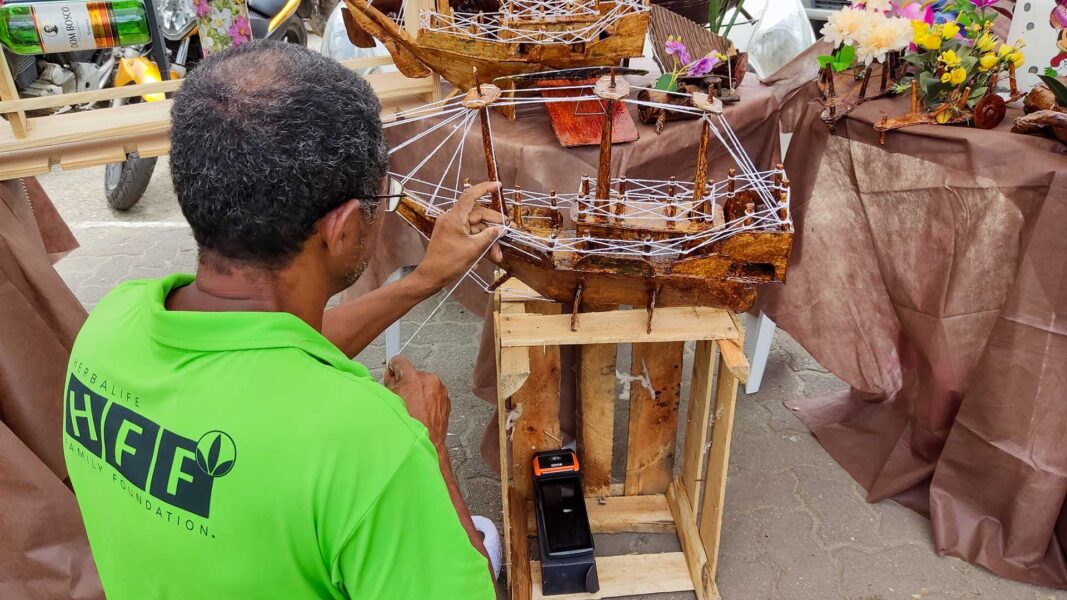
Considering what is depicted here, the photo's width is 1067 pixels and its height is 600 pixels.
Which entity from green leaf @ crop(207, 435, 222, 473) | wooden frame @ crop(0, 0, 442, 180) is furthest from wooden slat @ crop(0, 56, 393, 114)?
green leaf @ crop(207, 435, 222, 473)

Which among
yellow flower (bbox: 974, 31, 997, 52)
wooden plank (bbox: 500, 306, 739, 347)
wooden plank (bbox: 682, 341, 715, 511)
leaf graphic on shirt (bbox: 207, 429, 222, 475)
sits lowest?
A: wooden plank (bbox: 682, 341, 715, 511)

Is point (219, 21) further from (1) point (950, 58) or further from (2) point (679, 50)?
(1) point (950, 58)

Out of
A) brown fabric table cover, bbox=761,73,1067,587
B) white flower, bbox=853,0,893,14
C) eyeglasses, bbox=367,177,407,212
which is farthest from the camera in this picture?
white flower, bbox=853,0,893,14

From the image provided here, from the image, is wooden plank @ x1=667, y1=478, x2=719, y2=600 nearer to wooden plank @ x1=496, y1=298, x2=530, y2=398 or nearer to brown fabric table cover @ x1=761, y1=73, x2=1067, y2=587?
brown fabric table cover @ x1=761, y1=73, x2=1067, y2=587

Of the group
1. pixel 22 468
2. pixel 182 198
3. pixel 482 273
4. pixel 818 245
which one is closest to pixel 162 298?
pixel 182 198

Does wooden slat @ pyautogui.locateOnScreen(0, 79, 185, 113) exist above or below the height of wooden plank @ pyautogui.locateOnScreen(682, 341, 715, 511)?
above

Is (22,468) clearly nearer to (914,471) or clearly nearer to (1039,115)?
(914,471)

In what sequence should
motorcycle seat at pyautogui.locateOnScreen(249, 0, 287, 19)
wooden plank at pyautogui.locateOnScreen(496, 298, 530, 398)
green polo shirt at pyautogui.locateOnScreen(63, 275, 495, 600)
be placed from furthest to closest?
1. motorcycle seat at pyautogui.locateOnScreen(249, 0, 287, 19)
2. wooden plank at pyautogui.locateOnScreen(496, 298, 530, 398)
3. green polo shirt at pyautogui.locateOnScreen(63, 275, 495, 600)

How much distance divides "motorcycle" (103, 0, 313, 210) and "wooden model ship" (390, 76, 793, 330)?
320 centimetres

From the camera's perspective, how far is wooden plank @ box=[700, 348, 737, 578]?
72.7 inches

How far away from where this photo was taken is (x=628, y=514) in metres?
2.39

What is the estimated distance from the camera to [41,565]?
1854mm

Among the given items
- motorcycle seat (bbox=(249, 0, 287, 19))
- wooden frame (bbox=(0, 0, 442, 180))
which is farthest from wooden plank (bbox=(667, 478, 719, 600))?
motorcycle seat (bbox=(249, 0, 287, 19))

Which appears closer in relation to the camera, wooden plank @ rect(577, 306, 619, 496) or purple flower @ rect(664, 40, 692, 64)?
wooden plank @ rect(577, 306, 619, 496)
